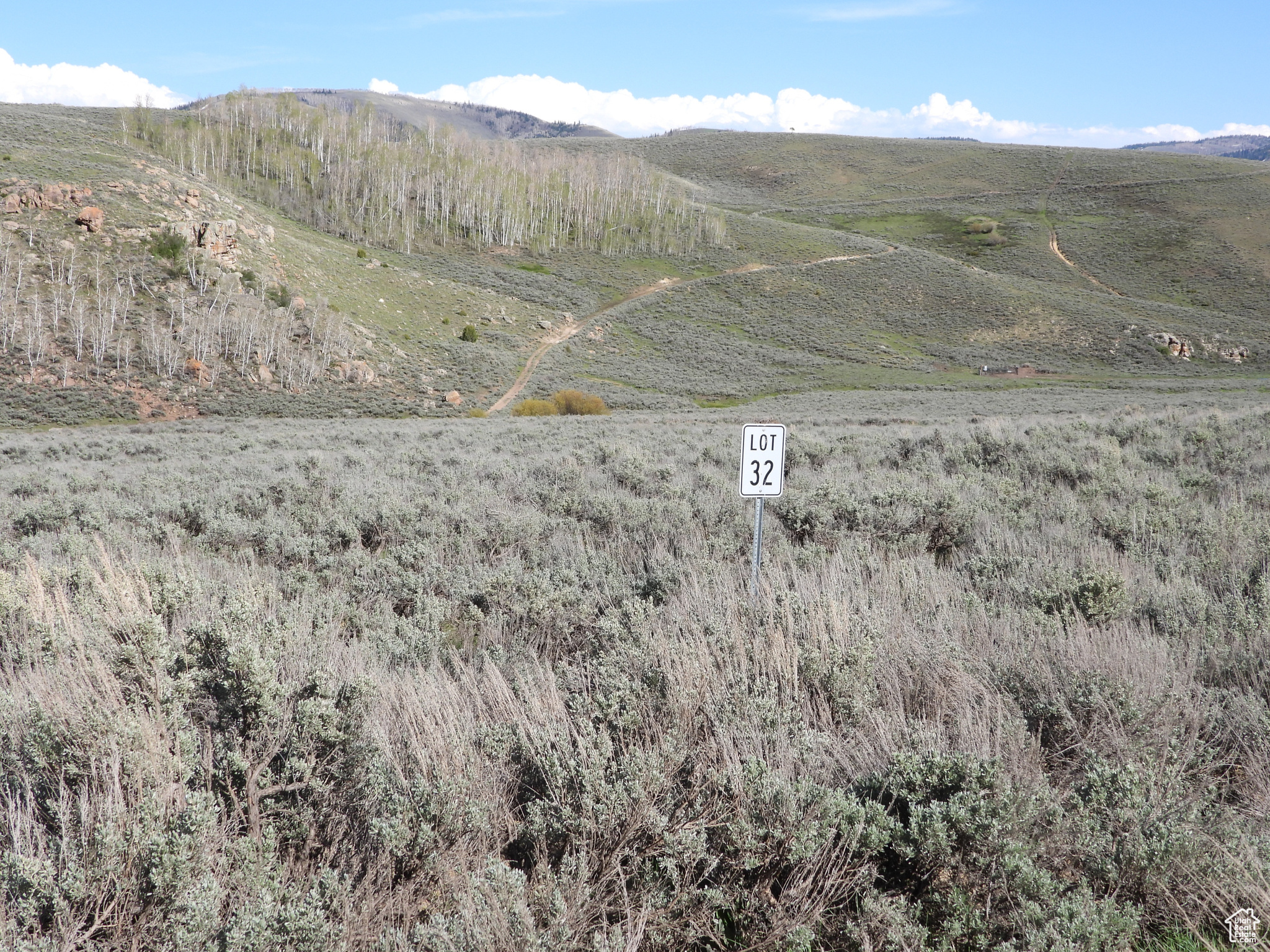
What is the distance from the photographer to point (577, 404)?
39969 mm

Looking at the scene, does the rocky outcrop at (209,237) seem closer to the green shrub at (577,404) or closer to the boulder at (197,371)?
the boulder at (197,371)

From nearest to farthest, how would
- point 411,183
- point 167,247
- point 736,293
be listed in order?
point 167,247 < point 736,293 < point 411,183

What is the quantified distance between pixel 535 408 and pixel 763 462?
34801mm

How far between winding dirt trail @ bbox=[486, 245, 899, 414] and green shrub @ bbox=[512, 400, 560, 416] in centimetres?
263

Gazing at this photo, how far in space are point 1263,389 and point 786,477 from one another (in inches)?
2039

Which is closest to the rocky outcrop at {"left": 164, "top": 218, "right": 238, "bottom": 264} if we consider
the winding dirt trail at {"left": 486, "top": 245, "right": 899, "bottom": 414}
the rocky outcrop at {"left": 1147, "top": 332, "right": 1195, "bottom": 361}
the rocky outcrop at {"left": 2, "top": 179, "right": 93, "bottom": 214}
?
the rocky outcrop at {"left": 2, "top": 179, "right": 93, "bottom": 214}

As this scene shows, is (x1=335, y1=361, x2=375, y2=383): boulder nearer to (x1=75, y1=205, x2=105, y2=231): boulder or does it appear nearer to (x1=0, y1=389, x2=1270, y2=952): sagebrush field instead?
(x1=75, y1=205, x2=105, y2=231): boulder

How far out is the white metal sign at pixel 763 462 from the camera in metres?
5.57

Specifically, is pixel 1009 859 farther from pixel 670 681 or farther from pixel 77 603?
pixel 77 603

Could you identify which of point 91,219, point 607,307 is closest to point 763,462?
point 91,219

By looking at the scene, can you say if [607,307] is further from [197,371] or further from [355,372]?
[197,371]

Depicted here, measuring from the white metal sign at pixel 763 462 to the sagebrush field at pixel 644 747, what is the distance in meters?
0.69

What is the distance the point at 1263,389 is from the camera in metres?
44.8

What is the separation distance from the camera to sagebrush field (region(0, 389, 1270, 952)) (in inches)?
86.9
